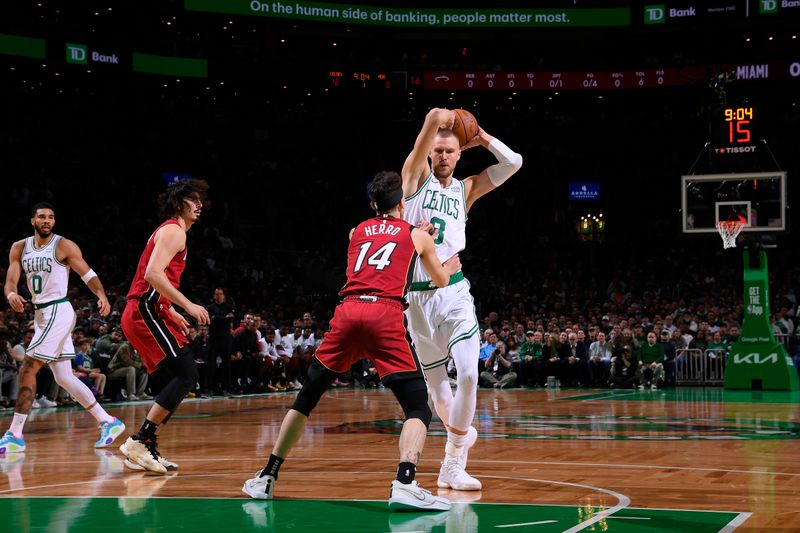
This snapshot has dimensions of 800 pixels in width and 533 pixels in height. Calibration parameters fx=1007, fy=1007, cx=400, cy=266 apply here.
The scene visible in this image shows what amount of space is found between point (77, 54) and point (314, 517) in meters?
24.8

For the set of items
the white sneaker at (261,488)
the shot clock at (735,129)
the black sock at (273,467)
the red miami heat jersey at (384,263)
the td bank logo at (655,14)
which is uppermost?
the td bank logo at (655,14)

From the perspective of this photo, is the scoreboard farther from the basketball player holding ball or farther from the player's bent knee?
the player's bent knee

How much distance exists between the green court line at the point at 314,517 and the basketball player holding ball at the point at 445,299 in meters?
0.91

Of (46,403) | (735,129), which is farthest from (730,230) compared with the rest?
(46,403)

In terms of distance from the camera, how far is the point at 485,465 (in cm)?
721

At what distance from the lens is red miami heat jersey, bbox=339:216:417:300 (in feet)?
18.2

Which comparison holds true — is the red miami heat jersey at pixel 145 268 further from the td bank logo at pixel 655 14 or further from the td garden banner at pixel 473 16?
the td bank logo at pixel 655 14

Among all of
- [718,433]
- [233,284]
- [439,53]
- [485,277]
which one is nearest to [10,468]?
[718,433]

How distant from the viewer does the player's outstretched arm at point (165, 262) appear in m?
6.83

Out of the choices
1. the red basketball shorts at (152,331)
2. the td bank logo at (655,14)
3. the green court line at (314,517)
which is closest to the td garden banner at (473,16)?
the td bank logo at (655,14)

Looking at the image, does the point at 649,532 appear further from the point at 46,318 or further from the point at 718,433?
the point at 46,318

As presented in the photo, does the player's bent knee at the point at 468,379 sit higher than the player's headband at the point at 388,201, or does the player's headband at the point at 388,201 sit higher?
the player's headband at the point at 388,201

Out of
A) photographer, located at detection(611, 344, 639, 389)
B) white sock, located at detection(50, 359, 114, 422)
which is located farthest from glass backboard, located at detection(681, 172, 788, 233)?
white sock, located at detection(50, 359, 114, 422)

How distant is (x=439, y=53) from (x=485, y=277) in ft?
25.9
